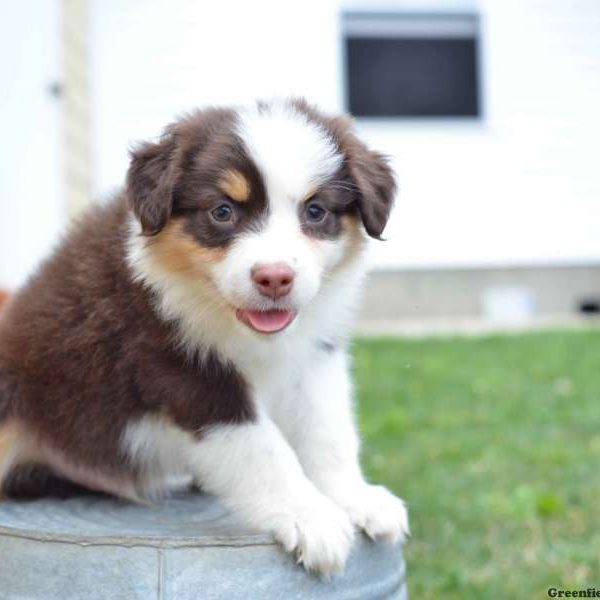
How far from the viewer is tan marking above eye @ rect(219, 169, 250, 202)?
295 cm

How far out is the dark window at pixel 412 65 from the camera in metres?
12.0

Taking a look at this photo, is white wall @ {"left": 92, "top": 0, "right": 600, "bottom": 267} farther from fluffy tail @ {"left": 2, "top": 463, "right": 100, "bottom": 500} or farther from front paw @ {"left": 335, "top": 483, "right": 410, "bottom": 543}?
front paw @ {"left": 335, "top": 483, "right": 410, "bottom": 543}

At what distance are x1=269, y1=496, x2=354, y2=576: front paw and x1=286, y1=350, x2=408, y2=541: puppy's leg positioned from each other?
8.1 inches

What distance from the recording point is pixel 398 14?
11.9m

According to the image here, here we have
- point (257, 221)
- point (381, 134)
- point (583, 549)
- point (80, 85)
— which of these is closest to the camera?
point (257, 221)

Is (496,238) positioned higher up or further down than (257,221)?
further down

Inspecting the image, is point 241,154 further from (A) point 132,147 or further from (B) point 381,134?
(B) point 381,134

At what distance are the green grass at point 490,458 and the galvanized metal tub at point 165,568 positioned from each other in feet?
4.81

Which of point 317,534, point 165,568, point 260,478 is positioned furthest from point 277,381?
point 165,568

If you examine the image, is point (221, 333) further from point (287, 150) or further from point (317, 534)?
point (317, 534)

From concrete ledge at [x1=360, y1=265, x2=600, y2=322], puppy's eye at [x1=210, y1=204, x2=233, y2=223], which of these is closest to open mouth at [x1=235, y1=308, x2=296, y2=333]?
puppy's eye at [x1=210, y1=204, x2=233, y2=223]

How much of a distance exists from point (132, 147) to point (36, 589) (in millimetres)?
1254

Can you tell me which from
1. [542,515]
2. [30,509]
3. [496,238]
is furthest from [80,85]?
[30,509]

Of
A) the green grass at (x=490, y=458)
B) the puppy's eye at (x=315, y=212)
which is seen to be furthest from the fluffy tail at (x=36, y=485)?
the green grass at (x=490, y=458)
